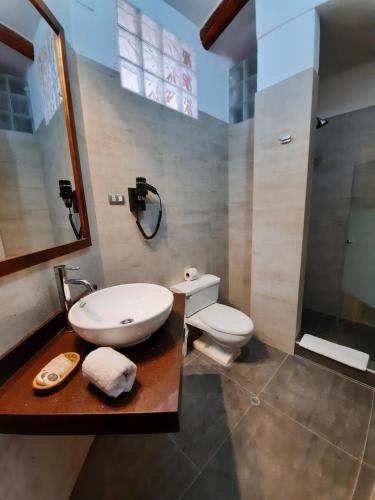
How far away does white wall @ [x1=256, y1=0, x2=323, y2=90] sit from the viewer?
4.16ft

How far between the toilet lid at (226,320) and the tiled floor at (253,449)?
39 cm

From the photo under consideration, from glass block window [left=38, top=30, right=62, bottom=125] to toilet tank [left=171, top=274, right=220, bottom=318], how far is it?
139 cm

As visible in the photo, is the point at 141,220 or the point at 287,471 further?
the point at 141,220

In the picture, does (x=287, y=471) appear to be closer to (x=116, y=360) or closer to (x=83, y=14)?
(x=116, y=360)

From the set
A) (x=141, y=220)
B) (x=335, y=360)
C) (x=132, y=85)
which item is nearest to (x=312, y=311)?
(x=335, y=360)

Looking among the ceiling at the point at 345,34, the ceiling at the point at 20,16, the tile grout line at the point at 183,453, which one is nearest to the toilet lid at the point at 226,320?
the tile grout line at the point at 183,453

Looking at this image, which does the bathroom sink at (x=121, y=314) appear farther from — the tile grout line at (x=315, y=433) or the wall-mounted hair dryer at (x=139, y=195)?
the tile grout line at (x=315, y=433)

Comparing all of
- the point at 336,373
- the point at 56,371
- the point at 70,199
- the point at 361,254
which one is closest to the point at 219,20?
the point at 70,199

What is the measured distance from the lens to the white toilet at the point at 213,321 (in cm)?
152

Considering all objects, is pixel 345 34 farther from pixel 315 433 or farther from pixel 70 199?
pixel 315 433

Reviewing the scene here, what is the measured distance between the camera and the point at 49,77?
93 cm

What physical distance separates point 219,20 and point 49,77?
4.87 ft

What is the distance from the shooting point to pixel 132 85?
140 cm

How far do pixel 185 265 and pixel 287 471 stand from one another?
4.69 feet
